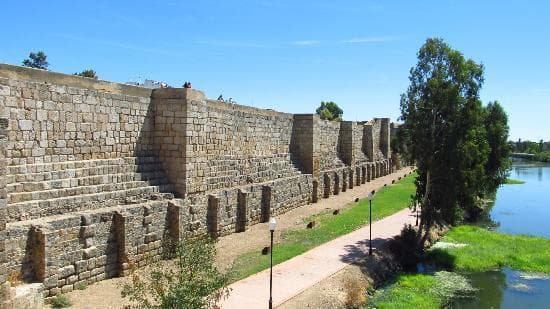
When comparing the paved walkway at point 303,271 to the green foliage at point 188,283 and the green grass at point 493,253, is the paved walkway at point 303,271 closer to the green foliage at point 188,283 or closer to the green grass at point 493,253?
the green grass at point 493,253

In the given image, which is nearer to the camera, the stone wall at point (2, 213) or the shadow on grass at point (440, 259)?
the stone wall at point (2, 213)

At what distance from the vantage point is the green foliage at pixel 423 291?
1480 centimetres

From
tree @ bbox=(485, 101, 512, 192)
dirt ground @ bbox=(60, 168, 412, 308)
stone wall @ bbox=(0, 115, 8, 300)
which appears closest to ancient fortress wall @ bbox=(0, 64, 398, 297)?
stone wall @ bbox=(0, 115, 8, 300)

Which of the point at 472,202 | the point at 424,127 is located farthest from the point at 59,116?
the point at 472,202

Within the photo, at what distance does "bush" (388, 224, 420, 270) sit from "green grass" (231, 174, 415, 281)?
78.9 inches

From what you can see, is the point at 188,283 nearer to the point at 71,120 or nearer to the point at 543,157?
the point at 71,120

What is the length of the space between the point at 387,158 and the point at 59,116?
4015 cm

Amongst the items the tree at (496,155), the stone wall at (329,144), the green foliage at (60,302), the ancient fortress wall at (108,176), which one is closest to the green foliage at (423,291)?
the ancient fortress wall at (108,176)

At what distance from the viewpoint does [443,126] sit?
20031 mm

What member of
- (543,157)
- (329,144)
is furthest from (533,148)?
(329,144)

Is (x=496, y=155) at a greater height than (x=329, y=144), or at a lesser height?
lesser

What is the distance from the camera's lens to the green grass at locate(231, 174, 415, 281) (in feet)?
49.1

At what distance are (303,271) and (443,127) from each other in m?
8.86

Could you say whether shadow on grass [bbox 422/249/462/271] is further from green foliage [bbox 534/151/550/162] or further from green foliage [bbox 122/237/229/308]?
green foliage [bbox 534/151/550/162]
